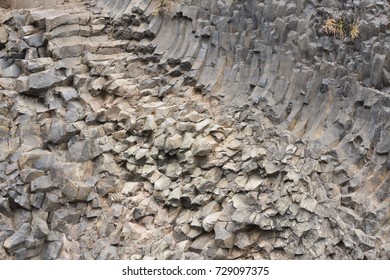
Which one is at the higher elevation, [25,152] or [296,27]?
[296,27]

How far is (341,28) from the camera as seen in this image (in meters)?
9.69

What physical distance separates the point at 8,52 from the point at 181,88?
14.8 ft

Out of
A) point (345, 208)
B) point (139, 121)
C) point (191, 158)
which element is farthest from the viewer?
point (139, 121)

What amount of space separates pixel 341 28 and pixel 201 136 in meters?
3.16

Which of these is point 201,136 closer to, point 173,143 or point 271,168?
point 173,143

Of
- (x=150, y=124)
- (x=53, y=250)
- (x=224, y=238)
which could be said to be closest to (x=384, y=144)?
(x=224, y=238)

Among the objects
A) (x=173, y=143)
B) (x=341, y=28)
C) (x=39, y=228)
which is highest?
(x=341, y=28)

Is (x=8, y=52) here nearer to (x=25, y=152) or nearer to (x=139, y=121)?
(x=25, y=152)

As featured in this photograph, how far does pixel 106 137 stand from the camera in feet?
36.0

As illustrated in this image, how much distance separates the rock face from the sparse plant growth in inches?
5.6

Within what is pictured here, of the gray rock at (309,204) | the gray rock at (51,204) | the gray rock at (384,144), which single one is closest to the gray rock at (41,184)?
the gray rock at (51,204)

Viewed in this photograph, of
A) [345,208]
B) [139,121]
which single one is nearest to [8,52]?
[139,121]

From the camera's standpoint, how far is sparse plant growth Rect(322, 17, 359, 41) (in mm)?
9508

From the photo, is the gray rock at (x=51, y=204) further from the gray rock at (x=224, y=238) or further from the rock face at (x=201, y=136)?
the gray rock at (x=224, y=238)
